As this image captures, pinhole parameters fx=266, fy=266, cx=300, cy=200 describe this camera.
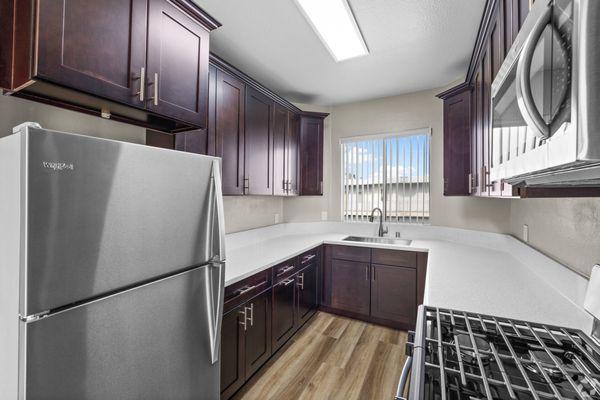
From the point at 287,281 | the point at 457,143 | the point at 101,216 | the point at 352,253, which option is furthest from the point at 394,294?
the point at 101,216

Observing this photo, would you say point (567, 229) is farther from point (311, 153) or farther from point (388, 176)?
point (311, 153)

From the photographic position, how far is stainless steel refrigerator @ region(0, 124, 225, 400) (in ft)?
2.54

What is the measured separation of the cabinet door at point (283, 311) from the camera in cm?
220

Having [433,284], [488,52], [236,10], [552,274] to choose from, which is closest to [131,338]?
[433,284]

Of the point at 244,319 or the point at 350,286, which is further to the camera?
the point at 350,286

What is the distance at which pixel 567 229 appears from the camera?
1.42m

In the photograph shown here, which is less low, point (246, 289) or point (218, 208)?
point (218, 208)

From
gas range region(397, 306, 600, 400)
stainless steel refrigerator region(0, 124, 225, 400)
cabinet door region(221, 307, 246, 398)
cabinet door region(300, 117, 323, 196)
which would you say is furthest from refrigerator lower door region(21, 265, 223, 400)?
cabinet door region(300, 117, 323, 196)

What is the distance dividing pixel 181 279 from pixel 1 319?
541 millimetres

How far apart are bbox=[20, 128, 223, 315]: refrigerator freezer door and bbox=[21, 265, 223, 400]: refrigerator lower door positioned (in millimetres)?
60

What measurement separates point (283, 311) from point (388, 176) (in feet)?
6.74

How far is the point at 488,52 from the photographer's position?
1.69m

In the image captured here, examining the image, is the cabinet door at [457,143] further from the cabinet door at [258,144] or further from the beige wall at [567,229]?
the cabinet door at [258,144]

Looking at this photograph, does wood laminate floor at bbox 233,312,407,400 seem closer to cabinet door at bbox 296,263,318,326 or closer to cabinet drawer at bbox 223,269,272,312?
cabinet door at bbox 296,263,318,326
